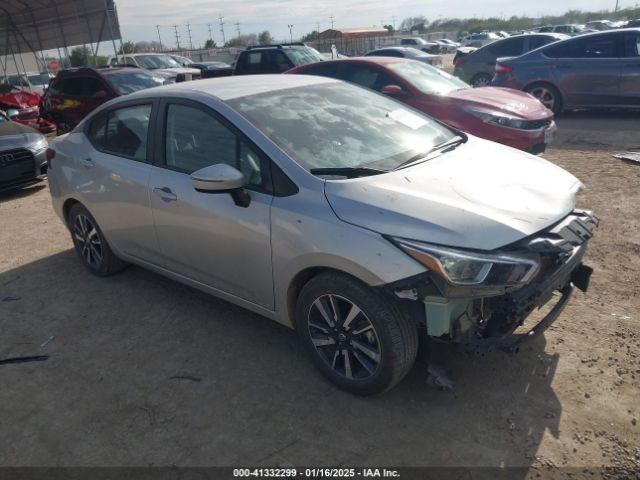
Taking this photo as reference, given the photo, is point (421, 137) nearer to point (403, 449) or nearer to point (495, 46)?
point (403, 449)

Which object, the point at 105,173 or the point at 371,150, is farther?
the point at 105,173

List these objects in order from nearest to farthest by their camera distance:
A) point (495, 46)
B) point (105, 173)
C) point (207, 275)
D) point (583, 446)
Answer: point (583, 446) → point (207, 275) → point (105, 173) → point (495, 46)

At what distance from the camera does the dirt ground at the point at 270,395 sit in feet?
8.34

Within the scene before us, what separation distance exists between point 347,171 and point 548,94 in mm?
8778

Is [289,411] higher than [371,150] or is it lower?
lower

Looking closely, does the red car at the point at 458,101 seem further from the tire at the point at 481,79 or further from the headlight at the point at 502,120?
the tire at the point at 481,79

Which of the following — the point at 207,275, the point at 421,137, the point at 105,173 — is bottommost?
the point at 207,275

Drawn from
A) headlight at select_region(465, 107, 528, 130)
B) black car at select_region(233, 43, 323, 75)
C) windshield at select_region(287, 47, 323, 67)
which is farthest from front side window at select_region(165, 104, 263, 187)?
windshield at select_region(287, 47, 323, 67)

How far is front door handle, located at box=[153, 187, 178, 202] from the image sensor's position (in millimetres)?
3501

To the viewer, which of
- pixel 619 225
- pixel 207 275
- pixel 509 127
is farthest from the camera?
pixel 509 127

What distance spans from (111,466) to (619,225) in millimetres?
4647

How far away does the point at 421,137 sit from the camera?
3.59m

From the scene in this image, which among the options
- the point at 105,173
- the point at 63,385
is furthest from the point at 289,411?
the point at 105,173

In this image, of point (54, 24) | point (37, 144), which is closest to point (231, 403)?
point (37, 144)
